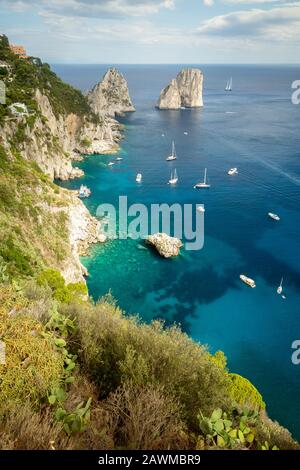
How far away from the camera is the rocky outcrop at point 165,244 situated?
3881 cm

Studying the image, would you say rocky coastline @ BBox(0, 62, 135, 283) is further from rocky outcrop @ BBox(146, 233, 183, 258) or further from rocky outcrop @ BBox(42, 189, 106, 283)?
rocky outcrop @ BBox(146, 233, 183, 258)

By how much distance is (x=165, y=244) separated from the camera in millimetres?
39281

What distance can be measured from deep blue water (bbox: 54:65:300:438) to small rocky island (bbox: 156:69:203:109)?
55.2 meters

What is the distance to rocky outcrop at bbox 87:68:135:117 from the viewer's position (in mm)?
117688

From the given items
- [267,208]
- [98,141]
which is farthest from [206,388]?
[98,141]

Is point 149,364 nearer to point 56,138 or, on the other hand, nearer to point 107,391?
point 107,391

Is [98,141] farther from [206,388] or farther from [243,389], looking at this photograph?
[206,388]

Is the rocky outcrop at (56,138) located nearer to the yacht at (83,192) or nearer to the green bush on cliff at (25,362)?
the yacht at (83,192)

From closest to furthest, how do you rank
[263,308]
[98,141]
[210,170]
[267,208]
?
[263,308] < [267,208] < [210,170] < [98,141]

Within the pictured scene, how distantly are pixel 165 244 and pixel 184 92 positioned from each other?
386ft

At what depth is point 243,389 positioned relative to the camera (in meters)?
19.9

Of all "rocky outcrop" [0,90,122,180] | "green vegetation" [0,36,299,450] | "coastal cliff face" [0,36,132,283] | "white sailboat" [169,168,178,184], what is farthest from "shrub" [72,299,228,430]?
"white sailboat" [169,168,178,184]

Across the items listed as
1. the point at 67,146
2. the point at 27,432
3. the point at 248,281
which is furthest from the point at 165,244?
the point at 67,146

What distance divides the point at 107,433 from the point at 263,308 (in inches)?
1083
